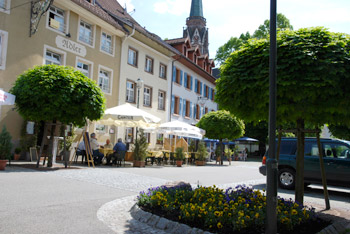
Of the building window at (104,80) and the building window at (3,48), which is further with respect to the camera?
the building window at (104,80)

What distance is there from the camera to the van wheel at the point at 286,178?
1129 centimetres

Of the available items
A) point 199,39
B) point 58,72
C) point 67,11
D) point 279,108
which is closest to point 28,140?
point 58,72

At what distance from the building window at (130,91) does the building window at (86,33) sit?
4.71 metres

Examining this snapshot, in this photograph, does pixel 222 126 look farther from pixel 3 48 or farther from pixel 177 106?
pixel 3 48

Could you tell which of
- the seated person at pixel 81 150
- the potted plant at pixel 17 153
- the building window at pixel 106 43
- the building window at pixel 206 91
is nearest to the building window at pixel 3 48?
the potted plant at pixel 17 153

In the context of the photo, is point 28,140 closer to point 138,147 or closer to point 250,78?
point 138,147

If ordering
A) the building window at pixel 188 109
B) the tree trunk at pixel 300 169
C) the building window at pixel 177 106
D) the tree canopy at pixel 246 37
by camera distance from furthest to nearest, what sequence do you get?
the tree canopy at pixel 246 37 → the building window at pixel 188 109 → the building window at pixel 177 106 → the tree trunk at pixel 300 169

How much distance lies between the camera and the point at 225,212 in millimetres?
4930

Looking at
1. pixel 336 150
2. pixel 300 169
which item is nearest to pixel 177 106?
pixel 336 150

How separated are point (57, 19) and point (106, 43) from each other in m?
4.16

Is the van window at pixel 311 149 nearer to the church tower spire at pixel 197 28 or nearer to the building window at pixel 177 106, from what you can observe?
the building window at pixel 177 106

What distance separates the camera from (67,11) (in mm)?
18375

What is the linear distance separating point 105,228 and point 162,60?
24.3m

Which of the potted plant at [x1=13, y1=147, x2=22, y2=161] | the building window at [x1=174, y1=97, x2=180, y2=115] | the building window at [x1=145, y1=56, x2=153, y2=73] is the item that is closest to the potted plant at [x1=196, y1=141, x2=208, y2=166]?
the building window at [x1=145, y1=56, x2=153, y2=73]
